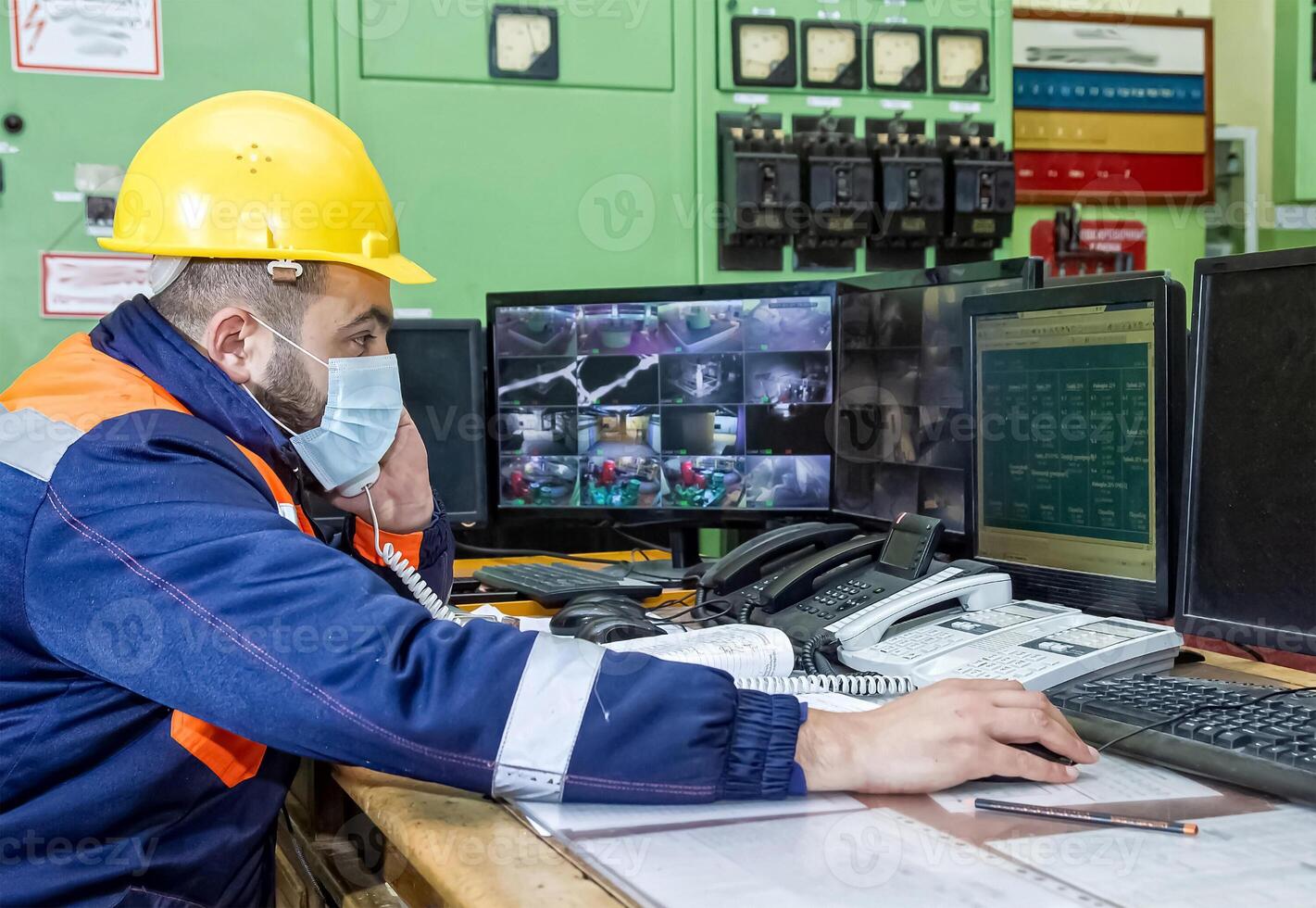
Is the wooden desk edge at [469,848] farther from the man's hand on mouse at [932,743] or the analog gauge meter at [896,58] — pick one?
the analog gauge meter at [896,58]

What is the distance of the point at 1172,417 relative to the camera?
1232mm

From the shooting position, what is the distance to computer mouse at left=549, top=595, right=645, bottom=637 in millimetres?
1496

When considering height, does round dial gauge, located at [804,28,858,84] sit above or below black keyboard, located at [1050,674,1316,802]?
above

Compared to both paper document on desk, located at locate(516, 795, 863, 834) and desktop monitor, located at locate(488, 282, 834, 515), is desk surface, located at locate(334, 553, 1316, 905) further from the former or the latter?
desktop monitor, located at locate(488, 282, 834, 515)

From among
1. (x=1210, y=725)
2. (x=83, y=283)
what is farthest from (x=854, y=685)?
(x=83, y=283)

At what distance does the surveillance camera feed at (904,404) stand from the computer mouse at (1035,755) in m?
0.60

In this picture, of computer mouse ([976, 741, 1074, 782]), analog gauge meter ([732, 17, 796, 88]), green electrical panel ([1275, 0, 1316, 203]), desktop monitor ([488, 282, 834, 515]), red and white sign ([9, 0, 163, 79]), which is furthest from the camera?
green electrical panel ([1275, 0, 1316, 203])

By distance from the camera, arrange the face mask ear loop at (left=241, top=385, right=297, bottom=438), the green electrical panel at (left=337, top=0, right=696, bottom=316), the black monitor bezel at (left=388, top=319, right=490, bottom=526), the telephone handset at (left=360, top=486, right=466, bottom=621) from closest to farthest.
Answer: the face mask ear loop at (left=241, top=385, right=297, bottom=438), the telephone handset at (left=360, top=486, right=466, bottom=621), the black monitor bezel at (left=388, top=319, right=490, bottom=526), the green electrical panel at (left=337, top=0, right=696, bottom=316)

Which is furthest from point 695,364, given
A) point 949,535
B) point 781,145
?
point 781,145

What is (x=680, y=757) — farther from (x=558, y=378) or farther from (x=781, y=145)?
(x=781, y=145)

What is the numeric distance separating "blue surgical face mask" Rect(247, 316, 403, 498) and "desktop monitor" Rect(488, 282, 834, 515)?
86 cm

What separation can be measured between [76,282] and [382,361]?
1.53 metres

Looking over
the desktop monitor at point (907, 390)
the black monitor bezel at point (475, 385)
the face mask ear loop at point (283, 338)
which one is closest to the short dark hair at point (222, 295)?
the face mask ear loop at point (283, 338)

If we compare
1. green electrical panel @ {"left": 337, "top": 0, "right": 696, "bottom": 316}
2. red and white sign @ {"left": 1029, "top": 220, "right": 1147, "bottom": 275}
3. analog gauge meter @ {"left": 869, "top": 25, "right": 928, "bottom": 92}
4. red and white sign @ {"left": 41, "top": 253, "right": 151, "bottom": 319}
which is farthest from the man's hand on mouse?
red and white sign @ {"left": 1029, "top": 220, "right": 1147, "bottom": 275}
